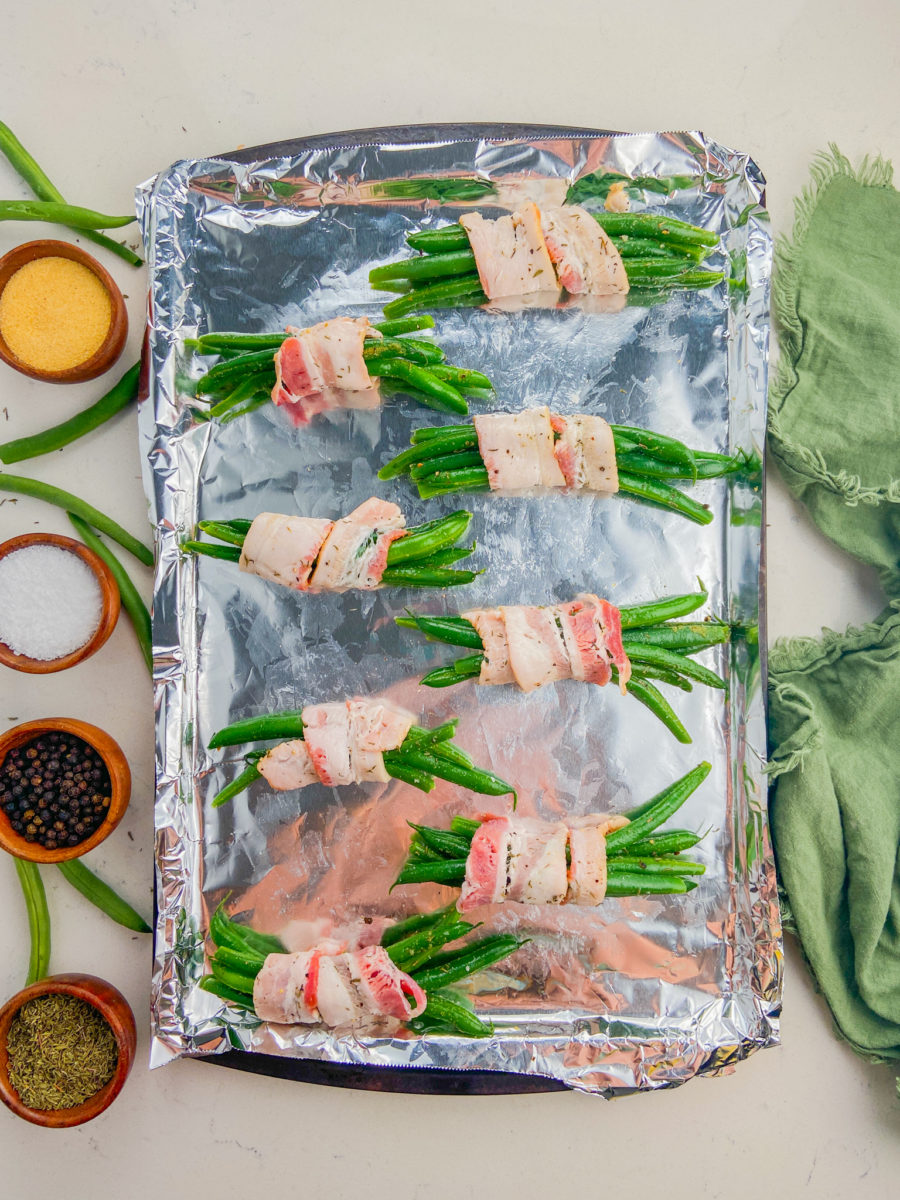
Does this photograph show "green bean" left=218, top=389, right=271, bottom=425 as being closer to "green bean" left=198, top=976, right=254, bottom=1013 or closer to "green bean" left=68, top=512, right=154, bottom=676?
"green bean" left=68, top=512, right=154, bottom=676

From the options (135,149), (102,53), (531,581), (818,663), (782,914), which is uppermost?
(102,53)

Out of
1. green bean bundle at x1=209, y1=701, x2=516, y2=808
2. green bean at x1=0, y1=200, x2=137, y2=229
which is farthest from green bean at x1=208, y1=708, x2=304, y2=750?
green bean at x1=0, y1=200, x2=137, y2=229

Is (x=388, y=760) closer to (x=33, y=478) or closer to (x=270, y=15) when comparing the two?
(x=33, y=478)

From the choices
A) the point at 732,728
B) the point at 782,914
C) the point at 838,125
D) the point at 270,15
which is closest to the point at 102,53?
the point at 270,15

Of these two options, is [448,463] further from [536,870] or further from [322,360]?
[536,870]

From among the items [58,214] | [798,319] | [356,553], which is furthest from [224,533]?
[798,319]

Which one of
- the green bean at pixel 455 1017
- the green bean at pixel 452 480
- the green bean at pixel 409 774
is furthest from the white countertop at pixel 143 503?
the green bean at pixel 452 480
